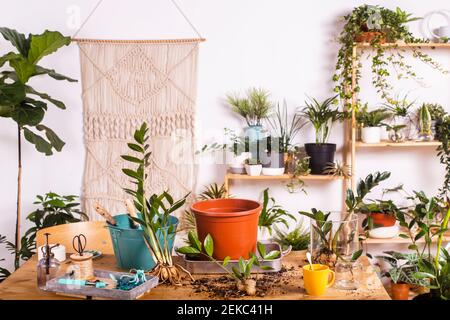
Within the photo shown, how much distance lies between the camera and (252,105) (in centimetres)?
377

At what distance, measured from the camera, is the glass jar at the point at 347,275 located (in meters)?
1.75

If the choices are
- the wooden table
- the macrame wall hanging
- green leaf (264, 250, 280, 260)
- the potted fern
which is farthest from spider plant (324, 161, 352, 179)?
green leaf (264, 250, 280, 260)

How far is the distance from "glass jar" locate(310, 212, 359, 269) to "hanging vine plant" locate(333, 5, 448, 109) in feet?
6.19

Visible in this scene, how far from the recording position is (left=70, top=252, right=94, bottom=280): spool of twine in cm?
177

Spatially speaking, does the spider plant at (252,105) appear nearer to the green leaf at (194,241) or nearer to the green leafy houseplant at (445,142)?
the green leafy houseplant at (445,142)

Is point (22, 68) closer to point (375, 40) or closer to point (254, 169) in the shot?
point (254, 169)

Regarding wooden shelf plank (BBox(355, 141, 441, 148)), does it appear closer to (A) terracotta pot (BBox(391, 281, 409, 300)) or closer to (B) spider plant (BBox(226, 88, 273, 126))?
(B) spider plant (BBox(226, 88, 273, 126))

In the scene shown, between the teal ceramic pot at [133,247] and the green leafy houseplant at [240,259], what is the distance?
0.12m

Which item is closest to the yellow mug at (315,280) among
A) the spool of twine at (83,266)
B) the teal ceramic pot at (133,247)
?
the teal ceramic pot at (133,247)

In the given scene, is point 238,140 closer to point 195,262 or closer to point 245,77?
point 245,77

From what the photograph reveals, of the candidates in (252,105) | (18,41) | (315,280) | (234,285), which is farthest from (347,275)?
(18,41)

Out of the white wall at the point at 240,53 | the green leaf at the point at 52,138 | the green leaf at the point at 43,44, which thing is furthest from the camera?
the white wall at the point at 240,53

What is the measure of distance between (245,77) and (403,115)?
1.14m

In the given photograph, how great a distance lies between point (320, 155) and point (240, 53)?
0.93m
